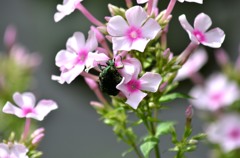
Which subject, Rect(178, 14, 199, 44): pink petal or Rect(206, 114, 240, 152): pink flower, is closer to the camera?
Rect(178, 14, 199, 44): pink petal

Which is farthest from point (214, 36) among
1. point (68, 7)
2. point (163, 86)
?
point (68, 7)

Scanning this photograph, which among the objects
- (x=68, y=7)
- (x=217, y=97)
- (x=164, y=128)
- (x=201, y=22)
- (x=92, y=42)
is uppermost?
(x=68, y=7)

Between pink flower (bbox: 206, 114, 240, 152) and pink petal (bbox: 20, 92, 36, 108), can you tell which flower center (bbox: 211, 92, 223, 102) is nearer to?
pink flower (bbox: 206, 114, 240, 152)

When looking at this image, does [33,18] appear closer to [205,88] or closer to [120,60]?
[205,88]

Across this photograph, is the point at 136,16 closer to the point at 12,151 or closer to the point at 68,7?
the point at 68,7

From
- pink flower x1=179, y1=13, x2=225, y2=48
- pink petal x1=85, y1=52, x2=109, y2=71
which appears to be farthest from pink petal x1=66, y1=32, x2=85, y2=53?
pink flower x1=179, y1=13, x2=225, y2=48

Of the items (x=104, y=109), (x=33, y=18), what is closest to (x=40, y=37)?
(x=33, y=18)

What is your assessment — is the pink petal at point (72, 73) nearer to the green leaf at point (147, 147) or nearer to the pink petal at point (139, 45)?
the pink petal at point (139, 45)
